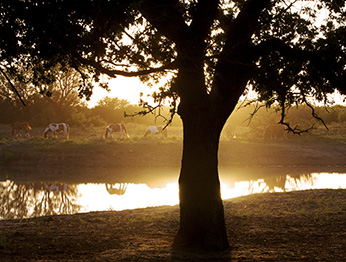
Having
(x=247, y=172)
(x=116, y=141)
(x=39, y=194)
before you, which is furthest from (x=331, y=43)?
(x=116, y=141)

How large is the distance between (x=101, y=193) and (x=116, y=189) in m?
1.04

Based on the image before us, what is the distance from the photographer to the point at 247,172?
21.2m

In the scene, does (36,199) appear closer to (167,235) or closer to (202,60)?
(167,235)

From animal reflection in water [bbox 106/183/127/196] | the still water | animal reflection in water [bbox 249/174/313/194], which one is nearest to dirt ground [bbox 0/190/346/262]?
the still water

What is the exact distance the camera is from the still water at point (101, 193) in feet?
38.9

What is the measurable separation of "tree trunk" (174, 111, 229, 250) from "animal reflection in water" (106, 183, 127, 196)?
344 inches

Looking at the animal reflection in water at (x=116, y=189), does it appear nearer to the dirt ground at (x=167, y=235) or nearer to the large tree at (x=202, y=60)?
the dirt ground at (x=167, y=235)

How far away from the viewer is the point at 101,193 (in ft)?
48.4

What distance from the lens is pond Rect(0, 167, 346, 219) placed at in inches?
469

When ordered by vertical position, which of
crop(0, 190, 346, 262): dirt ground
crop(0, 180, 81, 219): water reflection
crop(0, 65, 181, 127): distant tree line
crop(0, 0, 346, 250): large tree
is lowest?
crop(0, 190, 346, 262): dirt ground

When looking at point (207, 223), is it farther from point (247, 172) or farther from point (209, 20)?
point (247, 172)

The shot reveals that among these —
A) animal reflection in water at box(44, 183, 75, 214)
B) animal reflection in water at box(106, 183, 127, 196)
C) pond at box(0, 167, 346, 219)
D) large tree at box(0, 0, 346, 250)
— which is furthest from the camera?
animal reflection in water at box(106, 183, 127, 196)

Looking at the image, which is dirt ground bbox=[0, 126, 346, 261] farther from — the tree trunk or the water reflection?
the water reflection

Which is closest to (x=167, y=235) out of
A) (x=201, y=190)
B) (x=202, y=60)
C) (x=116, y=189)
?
(x=201, y=190)
